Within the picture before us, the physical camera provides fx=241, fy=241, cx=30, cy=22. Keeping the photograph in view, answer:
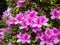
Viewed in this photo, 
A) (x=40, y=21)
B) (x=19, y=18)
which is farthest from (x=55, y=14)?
(x=19, y=18)

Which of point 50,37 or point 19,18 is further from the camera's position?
point 19,18

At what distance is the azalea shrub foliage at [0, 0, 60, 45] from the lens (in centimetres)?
266

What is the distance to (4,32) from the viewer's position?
3.08m

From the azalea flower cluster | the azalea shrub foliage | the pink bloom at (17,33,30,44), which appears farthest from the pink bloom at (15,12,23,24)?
the azalea flower cluster

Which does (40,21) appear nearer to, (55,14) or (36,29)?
(36,29)

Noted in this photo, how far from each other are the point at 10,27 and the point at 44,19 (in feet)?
1.72

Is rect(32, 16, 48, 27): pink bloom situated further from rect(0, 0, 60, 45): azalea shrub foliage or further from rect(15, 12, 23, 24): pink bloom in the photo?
rect(15, 12, 23, 24): pink bloom

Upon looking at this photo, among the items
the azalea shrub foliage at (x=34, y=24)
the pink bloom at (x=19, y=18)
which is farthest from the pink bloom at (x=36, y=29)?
the pink bloom at (x=19, y=18)

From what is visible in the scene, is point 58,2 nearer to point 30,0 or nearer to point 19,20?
point 30,0

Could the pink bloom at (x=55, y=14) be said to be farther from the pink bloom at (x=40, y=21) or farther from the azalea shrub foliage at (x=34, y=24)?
the pink bloom at (x=40, y=21)

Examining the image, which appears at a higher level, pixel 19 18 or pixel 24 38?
pixel 19 18

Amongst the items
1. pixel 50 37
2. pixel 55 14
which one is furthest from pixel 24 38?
→ pixel 55 14

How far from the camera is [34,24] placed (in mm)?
2662

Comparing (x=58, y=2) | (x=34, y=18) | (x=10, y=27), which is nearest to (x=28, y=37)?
(x=34, y=18)
